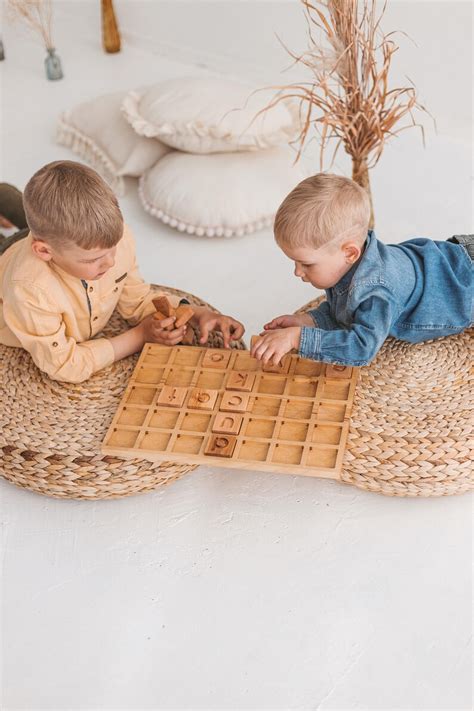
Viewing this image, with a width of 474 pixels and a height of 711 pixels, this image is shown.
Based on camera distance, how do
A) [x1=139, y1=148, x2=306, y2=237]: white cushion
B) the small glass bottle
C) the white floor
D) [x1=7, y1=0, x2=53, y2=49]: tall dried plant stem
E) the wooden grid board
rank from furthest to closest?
the small glass bottle
[x1=7, y1=0, x2=53, y2=49]: tall dried plant stem
[x1=139, y1=148, x2=306, y2=237]: white cushion
the wooden grid board
the white floor

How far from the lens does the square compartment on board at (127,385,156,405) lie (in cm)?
180

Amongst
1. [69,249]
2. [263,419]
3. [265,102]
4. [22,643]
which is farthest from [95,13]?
[22,643]

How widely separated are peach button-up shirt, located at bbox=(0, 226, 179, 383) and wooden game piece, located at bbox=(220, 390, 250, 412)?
1.01 feet

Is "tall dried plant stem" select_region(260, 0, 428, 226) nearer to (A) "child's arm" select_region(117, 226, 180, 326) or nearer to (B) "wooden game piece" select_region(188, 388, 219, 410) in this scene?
(A) "child's arm" select_region(117, 226, 180, 326)

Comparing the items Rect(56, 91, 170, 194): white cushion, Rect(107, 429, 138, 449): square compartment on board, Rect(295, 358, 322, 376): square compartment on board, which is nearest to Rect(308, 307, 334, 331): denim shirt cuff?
Rect(295, 358, 322, 376): square compartment on board

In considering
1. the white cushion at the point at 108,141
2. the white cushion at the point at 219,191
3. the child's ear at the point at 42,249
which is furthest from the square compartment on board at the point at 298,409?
the white cushion at the point at 108,141

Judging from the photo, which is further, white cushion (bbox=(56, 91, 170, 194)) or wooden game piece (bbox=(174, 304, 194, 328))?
white cushion (bbox=(56, 91, 170, 194))

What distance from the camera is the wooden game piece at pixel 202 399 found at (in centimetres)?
175

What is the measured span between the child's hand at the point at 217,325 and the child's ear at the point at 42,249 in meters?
0.39

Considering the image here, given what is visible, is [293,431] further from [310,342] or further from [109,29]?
[109,29]

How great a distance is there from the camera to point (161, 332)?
192cm

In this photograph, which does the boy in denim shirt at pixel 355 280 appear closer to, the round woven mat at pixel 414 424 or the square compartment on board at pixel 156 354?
the round woven mat at pixel 414 424

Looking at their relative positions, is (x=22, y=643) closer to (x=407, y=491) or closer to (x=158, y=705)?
(x=158, y=705)

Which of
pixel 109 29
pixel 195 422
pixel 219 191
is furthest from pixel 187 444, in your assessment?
pixel 109 29
